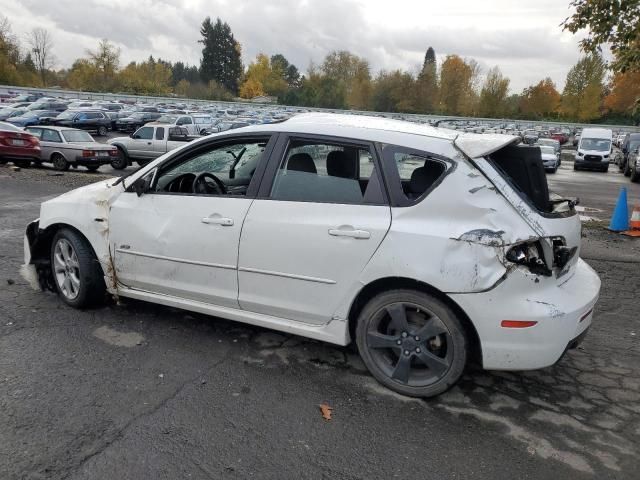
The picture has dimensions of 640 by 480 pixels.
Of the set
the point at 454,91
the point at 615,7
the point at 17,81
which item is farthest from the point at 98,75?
the point at 615,7

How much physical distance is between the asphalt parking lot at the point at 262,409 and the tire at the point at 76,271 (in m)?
0.15

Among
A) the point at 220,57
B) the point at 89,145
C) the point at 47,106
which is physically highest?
the point at 220,57

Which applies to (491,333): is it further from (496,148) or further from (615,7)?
(615,7)

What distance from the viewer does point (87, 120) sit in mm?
33438

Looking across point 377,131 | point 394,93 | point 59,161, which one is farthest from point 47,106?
point 394,93

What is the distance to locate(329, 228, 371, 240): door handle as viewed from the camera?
3.21 meters

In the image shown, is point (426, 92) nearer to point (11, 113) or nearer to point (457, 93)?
point (457, 93)

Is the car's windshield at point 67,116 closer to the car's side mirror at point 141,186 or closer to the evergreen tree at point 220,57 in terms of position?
the car's side mirror at point 141,186

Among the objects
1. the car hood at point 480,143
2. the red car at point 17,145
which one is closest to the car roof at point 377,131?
the car hood at point 480,143

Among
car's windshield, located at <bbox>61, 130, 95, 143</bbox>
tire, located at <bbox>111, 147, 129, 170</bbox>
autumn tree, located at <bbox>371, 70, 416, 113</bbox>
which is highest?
autumn tree, located at <bbox>371, 70, 416, 113</bbox>

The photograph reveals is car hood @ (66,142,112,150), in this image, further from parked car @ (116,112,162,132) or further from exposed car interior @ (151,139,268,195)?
parked car @ (116,112,162,132)

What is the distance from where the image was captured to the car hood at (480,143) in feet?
10.5

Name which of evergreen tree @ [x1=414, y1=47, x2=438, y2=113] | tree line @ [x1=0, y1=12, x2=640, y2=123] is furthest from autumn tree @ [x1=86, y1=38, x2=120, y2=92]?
evergreen tree @ [x1=414, y1=47, x2=438, y2=113]

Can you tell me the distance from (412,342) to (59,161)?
624 inches
